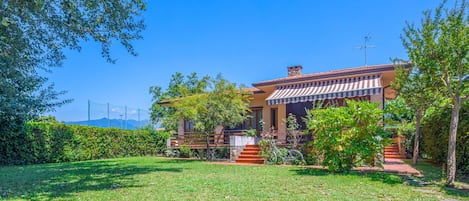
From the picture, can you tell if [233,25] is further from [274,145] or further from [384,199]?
[384,199]

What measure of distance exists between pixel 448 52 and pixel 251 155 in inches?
603

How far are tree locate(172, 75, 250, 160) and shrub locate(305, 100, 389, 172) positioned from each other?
9.04m

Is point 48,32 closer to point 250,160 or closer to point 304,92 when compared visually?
point 250,160

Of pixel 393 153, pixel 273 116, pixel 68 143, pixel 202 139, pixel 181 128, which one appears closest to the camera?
pixel 393 153

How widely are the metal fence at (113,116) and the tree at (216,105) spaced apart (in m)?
16.0

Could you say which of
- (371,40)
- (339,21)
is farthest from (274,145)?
(371,40)

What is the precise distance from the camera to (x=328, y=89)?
22.0 meters

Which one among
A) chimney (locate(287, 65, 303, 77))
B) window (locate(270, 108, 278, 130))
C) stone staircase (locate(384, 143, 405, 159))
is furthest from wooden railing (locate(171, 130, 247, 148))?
stone staircase (locate(384, 143, 405, 159))

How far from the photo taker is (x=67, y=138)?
28359 millimetres

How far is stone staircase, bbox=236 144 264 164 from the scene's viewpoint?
2305 cm

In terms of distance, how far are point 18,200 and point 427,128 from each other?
22.1m

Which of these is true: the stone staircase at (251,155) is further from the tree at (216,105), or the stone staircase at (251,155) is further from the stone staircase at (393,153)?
the stone staircase at (393,153)

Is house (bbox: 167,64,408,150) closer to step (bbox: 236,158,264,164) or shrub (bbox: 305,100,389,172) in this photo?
step (bbox: 236,158,264,164)

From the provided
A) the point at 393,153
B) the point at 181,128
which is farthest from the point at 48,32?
the point at 393,153
